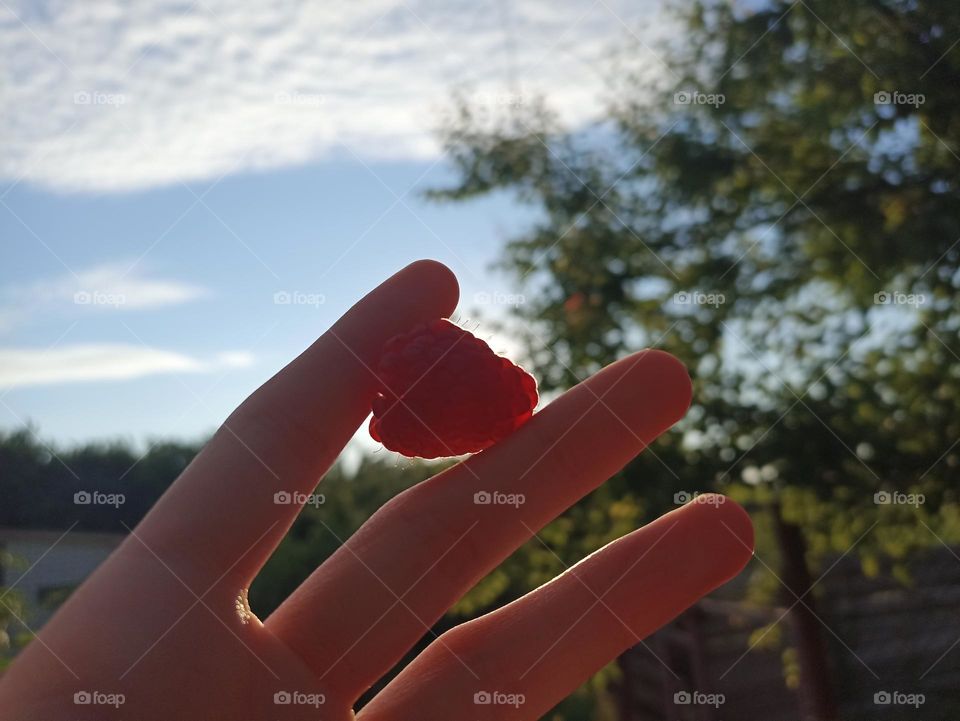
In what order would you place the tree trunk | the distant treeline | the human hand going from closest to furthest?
the human hand
the distant treeline
the tree trunk

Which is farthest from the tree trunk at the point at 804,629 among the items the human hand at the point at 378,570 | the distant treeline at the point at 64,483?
the human hand at the point at 378,570

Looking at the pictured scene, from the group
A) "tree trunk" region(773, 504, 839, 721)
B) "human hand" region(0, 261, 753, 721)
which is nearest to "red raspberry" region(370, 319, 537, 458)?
"human hand" region(0, 261, 753, 721)

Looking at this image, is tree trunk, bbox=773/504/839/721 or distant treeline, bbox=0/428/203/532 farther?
tree trunk, bbox=773/504/839/721

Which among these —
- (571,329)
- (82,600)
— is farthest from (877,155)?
(82,600)

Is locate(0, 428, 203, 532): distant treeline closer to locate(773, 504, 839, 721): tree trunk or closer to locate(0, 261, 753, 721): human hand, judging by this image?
locate(0, 261, 753, 721): human hand

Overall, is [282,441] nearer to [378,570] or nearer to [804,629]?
[378,570]

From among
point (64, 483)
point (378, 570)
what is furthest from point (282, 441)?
point (64, 483)
